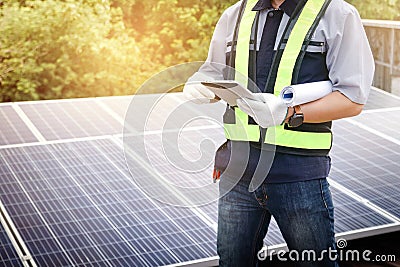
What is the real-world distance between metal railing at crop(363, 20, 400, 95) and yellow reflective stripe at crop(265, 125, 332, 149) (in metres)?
4.76

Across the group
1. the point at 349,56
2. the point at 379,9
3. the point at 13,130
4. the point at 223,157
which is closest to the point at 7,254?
the point at 223,157

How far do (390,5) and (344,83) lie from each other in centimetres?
678

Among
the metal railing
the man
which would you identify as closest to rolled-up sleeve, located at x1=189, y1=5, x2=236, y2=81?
the man

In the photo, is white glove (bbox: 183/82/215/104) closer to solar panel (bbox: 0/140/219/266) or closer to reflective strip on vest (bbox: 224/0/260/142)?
reflective strip on vest (bbox: 224/0/260/142)

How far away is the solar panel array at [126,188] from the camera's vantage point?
2.97 meters

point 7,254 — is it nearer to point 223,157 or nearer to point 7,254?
point 7,254

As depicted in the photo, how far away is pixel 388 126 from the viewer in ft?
15.7

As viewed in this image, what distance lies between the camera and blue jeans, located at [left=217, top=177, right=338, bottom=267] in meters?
1.94

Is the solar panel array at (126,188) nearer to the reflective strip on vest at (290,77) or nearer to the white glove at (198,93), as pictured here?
the white glove at (198,93)

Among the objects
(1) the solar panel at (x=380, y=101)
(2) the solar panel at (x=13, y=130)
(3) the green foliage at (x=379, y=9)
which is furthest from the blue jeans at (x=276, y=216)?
(3) the green foliage at (x=379, y=9)

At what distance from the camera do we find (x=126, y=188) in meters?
3.71

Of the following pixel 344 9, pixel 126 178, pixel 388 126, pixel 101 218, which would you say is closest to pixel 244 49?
pixel 344 9

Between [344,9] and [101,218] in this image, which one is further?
[101,218]

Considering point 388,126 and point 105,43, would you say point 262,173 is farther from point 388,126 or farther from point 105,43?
point 105,43
